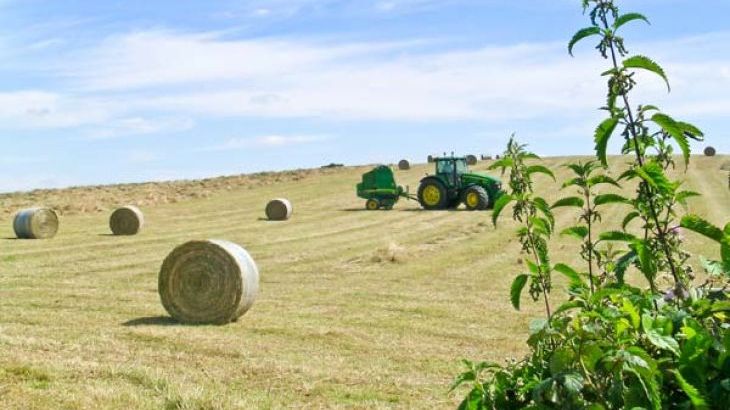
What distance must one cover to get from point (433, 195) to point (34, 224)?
45.7 feet

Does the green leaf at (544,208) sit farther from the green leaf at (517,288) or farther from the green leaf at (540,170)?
the green leaf at (517,288)

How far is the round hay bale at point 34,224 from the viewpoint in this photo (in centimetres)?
2303


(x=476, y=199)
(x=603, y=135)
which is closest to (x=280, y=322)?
(x=603, y=135)

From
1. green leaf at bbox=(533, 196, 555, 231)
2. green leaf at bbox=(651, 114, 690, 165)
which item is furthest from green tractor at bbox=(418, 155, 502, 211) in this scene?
green leaf at bbox=(651, 114, 690, 165)

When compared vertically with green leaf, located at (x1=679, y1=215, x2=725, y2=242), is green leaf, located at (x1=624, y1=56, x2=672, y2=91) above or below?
above

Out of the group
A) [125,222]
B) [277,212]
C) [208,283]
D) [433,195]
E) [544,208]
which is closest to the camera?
[544,208]

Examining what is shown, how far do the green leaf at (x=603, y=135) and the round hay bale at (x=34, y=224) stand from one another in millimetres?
22478

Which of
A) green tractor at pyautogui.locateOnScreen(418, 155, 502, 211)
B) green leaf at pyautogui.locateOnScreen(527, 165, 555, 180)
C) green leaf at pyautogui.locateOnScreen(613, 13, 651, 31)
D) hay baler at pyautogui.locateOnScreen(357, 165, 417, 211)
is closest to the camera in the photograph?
green leaf at pyautogui.locateOnScreen(613, 13, 651, 31)

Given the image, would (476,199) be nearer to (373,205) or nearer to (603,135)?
(373,205)

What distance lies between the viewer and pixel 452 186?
30.7 m

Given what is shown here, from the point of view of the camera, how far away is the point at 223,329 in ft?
34.8

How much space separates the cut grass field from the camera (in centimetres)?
707

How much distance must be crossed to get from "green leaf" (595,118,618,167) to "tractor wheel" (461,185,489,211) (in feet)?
87.0

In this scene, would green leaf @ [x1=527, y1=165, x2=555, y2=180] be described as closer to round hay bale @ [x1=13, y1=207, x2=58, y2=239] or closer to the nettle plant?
the nettle plant
